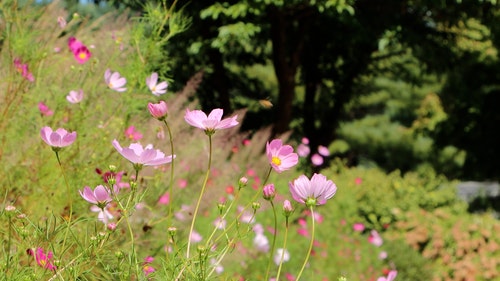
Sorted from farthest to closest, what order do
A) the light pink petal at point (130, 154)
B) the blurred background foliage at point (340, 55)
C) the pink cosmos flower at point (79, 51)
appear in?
the blurred background foliage at point (340, 55) < the pink cosmos flower at point (79, 51) < the light pink petal at point (130, 154)

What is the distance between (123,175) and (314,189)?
3.95 feet

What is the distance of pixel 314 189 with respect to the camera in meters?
1.42

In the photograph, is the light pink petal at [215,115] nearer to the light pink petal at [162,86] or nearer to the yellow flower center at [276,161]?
the yellow flower center at [276,161]

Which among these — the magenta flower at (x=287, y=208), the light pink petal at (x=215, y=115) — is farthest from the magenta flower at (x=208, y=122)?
the magenta flower at (x=287, y=208)

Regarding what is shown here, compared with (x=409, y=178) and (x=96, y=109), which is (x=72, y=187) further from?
(x=409, y=178)

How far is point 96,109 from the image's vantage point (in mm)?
3072

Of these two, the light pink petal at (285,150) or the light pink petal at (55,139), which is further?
the light pink petal at (285,150)

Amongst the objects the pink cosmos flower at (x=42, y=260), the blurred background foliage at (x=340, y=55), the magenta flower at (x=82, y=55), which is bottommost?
the blurred background foliage at (x=340, y=55)

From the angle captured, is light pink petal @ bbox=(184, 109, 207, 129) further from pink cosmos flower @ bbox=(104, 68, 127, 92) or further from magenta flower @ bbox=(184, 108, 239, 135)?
pink cosmos flower @ bbox=(104, 68, 127, 92)

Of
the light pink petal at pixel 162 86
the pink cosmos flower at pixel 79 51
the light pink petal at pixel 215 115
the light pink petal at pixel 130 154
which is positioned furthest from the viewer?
the pink cosmos flower at pixel 79 51

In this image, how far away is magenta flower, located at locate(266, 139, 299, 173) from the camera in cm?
150

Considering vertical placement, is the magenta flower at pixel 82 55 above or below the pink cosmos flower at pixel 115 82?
below

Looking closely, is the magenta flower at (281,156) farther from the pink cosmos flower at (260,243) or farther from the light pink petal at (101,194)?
the pink cosmos flower at (260,243)

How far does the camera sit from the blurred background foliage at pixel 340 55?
823 centimetres
